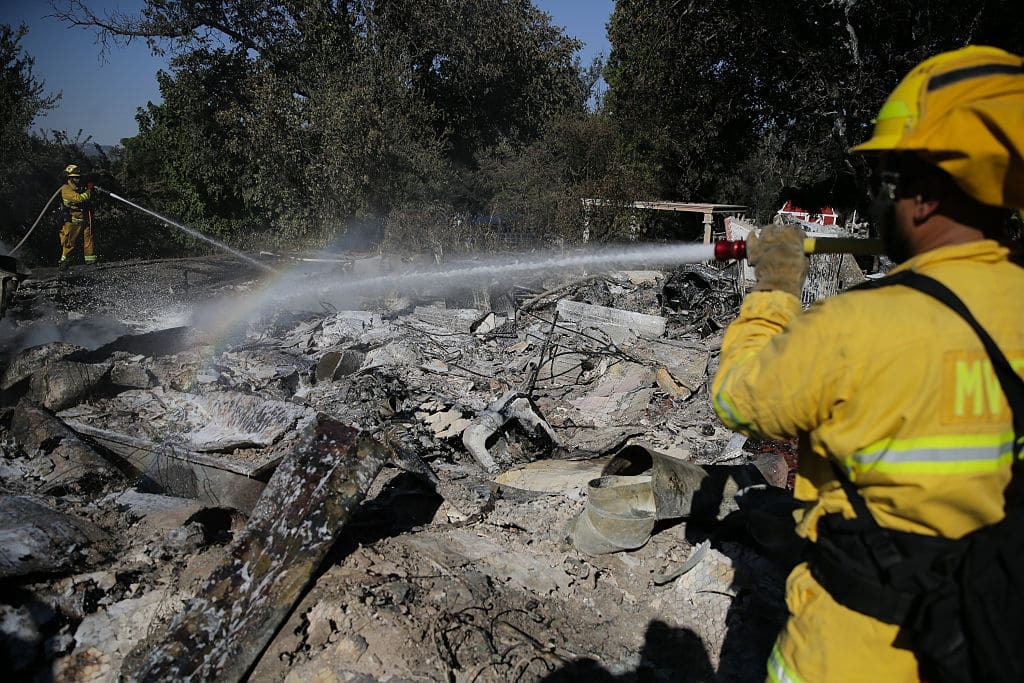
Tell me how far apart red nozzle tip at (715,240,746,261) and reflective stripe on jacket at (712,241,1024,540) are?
77 centimetres

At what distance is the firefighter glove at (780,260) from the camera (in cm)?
163

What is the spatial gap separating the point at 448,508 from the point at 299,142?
1319 cm

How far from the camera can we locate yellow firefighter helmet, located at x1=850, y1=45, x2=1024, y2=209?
3.70ft

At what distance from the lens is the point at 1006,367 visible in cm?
117

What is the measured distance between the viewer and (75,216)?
36.6 ft

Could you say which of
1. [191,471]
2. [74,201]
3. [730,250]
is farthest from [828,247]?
[74,201]

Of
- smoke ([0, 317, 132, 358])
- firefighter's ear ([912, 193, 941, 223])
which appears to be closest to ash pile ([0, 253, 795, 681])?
smoke ([0, 317, 132, 358])

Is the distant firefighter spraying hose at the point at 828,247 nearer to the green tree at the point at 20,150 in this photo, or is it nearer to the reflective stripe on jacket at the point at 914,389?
the reflective stripe on jacket at the point at 914,389

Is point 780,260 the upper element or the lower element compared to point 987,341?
upper

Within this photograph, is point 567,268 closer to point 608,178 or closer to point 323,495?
point 608,178

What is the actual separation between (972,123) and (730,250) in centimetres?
95

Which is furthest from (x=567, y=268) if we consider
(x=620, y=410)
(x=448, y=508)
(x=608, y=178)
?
(x=448, y=508)

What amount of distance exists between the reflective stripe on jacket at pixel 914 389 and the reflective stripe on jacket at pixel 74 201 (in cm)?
1314

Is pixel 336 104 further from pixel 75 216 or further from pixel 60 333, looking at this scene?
pixel 60 333
